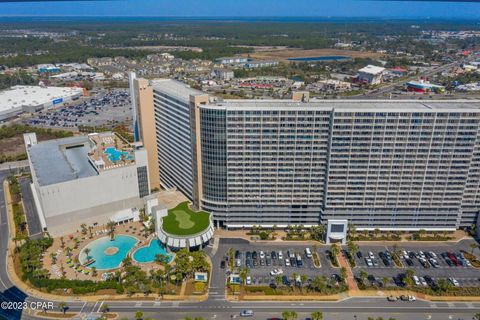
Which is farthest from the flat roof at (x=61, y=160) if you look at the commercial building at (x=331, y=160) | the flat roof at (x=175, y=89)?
the flat roof at (x=175, y=89)

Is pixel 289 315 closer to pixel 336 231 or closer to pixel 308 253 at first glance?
pixel 308 253

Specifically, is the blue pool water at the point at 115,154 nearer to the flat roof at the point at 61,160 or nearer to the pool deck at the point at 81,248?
the flat roof at the point at 61,160

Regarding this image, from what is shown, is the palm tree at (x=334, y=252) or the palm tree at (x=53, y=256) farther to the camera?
the palm tree at (x=334, y=252)

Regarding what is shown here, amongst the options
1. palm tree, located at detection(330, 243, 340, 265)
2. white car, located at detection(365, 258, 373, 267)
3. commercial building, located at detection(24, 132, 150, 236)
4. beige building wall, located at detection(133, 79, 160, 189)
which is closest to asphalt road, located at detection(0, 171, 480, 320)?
white car, located at detection(365, 258, 373, 267)

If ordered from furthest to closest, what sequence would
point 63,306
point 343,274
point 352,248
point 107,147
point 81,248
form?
point 107,147 → point 81,248 → point 352,248 → point 343,274 → point 63,306

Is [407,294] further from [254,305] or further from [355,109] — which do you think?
[355,109]

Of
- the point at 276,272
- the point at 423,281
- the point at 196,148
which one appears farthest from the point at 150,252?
the point at 423,281
